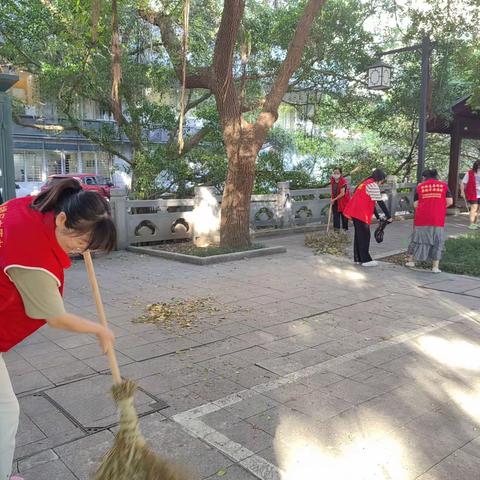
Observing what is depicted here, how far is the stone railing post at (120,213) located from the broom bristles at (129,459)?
7879mm

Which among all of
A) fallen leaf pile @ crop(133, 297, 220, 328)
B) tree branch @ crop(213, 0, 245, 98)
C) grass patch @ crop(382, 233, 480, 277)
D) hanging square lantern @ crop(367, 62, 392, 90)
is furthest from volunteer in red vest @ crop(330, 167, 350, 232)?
fallen leaf pile @ crop(133, 297, 220, 328)

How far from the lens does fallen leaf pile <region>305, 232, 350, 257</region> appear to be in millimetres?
9609

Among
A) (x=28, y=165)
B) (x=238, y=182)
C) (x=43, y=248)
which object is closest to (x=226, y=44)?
(x=238, y=182)

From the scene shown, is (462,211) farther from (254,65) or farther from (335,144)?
(254,65)

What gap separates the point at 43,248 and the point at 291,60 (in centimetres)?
779

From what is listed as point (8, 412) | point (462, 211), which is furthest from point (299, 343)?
point (462, 211)

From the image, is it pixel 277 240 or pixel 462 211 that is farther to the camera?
pixel 462 211

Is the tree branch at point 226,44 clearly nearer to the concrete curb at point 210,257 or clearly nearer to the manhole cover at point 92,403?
the concrete curb at point 210,257

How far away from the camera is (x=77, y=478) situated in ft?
8.64

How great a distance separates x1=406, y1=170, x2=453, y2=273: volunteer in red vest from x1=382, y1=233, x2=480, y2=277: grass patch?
0.90ft

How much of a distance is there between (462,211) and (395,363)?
14.6 metres

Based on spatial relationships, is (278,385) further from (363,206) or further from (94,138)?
(94,138)

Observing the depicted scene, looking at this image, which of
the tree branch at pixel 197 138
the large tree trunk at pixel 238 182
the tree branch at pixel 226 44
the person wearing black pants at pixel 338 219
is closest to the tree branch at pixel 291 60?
the large tree trunk at pixel 238 182

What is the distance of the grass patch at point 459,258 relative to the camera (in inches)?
313
